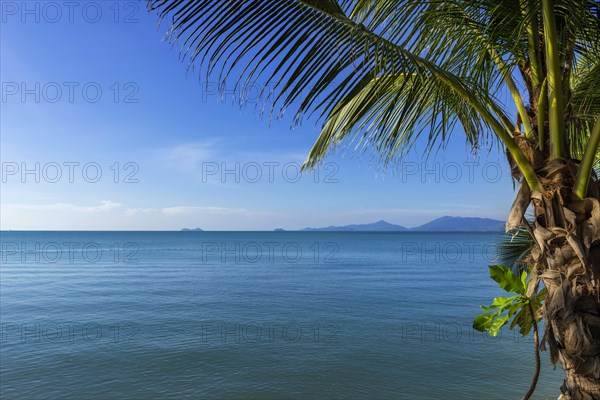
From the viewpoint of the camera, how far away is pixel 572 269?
9.25ft

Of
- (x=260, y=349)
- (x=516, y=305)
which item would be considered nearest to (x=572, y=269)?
(x=516, y=305)

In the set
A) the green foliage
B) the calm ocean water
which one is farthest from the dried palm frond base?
the calm ocean water

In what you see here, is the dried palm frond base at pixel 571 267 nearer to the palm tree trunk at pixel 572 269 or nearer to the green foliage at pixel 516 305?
the palm tree trunk at pixel 572 269

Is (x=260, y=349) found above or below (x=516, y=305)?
below

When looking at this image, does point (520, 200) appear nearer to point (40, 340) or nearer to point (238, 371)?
point (238, 371)

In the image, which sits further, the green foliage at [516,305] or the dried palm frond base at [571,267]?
the green foliage at [516,305]

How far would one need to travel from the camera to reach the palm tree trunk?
278 centimetres

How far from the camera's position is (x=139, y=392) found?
7383 millimetres

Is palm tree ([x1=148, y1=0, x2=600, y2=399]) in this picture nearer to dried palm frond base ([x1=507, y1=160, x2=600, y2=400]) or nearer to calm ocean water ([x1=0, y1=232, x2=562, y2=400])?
dried palm frond base ([x1=507, y1=160, x2=600, y2=400])

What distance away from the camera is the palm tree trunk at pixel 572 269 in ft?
9.12

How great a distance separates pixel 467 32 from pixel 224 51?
182 cm

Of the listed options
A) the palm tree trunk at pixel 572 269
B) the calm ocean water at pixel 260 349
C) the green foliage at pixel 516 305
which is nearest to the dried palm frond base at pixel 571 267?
the palm tree trunk at pixel 572 269

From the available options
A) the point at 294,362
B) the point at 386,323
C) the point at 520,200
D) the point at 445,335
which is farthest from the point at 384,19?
the point at 386,323

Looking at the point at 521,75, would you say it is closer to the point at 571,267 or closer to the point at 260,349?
the point at 571,267
